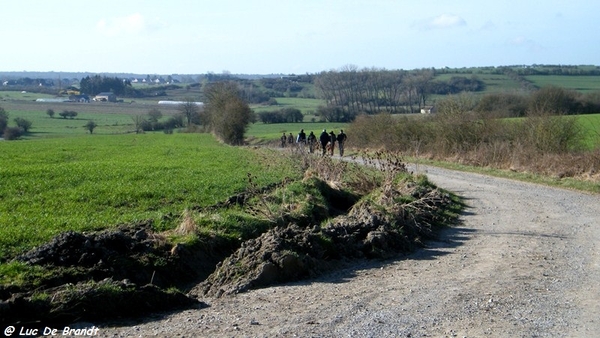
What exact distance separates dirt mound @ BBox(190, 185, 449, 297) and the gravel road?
37 cm

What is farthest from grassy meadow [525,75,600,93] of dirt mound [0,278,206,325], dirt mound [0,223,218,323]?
dirt mound [0,278,206,325]

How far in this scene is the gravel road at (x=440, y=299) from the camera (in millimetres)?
8086

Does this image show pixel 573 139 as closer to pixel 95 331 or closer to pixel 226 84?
pixel 95 331

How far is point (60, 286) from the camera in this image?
885 cm

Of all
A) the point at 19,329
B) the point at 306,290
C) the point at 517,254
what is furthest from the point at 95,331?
the point at 517,254

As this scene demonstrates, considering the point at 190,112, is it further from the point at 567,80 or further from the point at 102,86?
the point at 102,86

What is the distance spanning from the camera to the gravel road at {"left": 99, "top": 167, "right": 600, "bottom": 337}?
26.5 ft

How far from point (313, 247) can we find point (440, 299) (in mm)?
2872

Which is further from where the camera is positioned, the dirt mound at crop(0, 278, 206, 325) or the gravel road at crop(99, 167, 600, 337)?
the gravel road at crop(99, 167, 600, 337)

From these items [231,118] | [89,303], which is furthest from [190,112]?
[89,303]

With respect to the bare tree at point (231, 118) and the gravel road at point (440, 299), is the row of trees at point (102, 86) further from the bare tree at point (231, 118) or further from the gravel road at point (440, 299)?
the gravel road at point (440, 299)

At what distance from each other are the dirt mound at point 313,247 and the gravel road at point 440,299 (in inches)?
14.4

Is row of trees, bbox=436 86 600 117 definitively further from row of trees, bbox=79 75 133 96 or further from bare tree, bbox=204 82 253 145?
row of trees, bbox=79 75 133 96

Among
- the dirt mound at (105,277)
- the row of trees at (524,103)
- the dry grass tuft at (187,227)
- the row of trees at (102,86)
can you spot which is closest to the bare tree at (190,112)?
the row of trees at (102,86)
